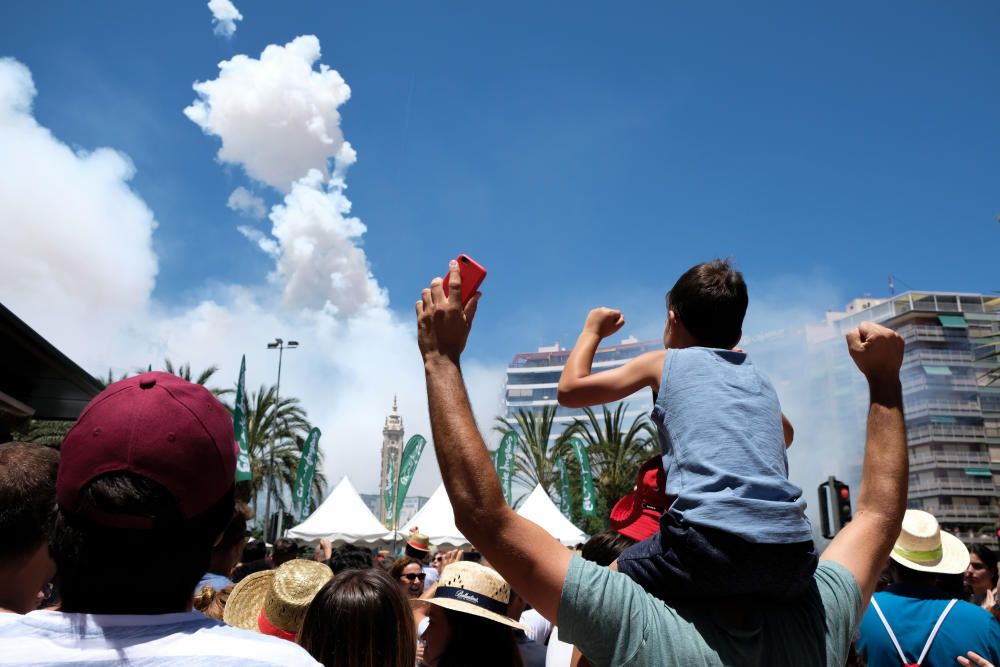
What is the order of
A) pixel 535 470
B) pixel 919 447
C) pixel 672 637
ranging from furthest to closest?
pixel 919 447, pixel 535 470, pixel 672 637

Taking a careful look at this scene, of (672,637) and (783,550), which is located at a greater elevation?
(783,550)

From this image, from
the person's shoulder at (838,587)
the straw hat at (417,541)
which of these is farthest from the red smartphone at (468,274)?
the straw hat at (417,541)

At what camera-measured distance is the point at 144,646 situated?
1209 millimetres

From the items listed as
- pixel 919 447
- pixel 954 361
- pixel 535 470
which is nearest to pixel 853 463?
pixel 919 447

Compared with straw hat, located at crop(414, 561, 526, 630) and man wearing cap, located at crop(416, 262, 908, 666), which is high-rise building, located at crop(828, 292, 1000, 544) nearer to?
straw hat, located at crop(414, 561, 526, 630)

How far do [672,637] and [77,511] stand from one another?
116 centimetres

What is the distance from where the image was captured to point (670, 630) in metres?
1.45

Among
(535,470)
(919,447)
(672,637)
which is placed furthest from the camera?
(919,447)

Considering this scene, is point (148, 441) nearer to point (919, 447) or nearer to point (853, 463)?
point (853, 463)

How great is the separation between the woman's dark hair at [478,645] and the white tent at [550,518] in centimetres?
1637

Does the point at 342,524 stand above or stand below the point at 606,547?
below

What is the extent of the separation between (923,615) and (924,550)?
33cm

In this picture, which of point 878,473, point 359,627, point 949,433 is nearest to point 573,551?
point 878,473

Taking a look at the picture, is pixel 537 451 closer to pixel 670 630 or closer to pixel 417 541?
pixel 417 541
